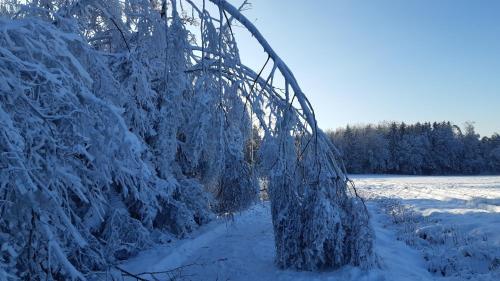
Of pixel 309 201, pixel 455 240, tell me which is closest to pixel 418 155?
pixel 455 240

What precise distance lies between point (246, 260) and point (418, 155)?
230 feet

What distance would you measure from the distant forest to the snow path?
6297cm

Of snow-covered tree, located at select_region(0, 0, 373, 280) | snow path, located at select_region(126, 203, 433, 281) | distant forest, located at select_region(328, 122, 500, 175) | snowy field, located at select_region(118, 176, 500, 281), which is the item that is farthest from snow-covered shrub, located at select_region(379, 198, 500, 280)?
distant forest, located at select_region(328, 122, 500, 175)

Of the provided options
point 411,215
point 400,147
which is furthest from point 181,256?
point 400,147

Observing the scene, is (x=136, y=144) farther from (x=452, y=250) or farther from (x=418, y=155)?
(x=418, y=155)

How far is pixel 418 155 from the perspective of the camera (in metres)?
72.9

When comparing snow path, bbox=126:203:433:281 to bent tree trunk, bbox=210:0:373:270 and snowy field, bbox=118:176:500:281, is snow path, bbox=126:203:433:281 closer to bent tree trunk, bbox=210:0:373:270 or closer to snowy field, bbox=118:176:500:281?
snowy field, bbox=118:176:500:281

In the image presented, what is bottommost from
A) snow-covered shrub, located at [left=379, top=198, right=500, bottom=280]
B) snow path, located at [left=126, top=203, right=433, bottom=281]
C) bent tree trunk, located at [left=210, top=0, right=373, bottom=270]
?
snow path, located at [left=126, top=203, right=433, bottom=281]

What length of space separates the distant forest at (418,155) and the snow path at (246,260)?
6297 centimetres

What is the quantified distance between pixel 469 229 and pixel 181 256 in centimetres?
669

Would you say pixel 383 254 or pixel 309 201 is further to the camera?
pixel 383 254

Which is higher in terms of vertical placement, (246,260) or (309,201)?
(309,201)

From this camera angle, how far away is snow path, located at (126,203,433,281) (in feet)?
23.3

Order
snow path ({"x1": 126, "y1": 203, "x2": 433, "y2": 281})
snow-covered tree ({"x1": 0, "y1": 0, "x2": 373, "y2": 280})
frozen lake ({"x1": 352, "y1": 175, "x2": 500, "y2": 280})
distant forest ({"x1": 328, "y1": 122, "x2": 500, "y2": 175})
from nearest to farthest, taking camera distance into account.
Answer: snow-covered tree ({"x1": 0, "y1": 0, "x2": 373, "y2": 280}) < snow path ({"x1": 126, "y1": 203, "x2": 433, "y2": 281}) < frozen lake ({"x1": 352, "y1": 175, "x2": 500, "y2": 280}) < distant forest ({"x1": 328, "y1": 122, "x2": 500, "y2": 175})
